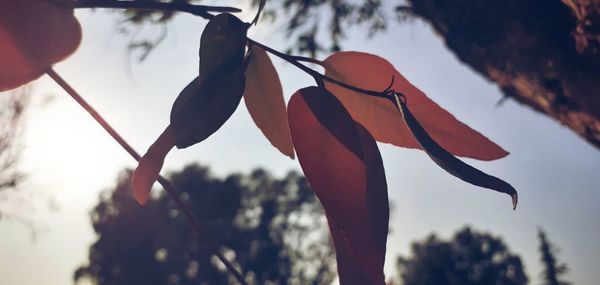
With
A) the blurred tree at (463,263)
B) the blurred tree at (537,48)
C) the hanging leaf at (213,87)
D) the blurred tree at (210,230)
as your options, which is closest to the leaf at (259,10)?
the hanging leaf at (213,87)

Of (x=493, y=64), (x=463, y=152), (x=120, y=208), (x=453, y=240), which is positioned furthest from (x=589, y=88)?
Answer: (x=453, y=240)

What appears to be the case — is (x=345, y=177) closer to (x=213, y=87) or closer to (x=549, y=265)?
(x=213, y=87)

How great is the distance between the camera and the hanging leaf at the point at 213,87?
0.60ft

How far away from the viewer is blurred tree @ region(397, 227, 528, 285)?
1224cm

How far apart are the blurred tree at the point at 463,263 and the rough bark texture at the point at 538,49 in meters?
12.1

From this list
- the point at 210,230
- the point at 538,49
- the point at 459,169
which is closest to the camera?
the point at 459,169

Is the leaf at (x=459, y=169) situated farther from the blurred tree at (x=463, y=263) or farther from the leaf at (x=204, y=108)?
the blurred tree at (x=463, y=263)

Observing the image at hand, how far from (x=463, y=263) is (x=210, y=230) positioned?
6.73 metres

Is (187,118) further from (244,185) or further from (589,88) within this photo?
(244,185)

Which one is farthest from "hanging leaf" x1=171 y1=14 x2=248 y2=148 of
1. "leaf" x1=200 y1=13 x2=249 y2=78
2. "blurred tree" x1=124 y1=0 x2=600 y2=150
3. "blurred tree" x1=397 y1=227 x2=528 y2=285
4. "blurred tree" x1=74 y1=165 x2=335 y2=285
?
"blurred tree" x1=397 y1=227 x2=528 y2=285

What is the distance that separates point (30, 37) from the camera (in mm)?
192

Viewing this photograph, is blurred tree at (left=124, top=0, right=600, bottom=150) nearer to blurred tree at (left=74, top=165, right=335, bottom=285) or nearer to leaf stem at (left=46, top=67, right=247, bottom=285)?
leaf stem at (left=46, top=67, right=247, bottom=285)

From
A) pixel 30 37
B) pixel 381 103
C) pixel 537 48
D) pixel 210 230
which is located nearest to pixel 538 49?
pixel 537 48

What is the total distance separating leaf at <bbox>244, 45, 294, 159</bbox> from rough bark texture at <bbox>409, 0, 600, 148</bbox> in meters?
0.45
